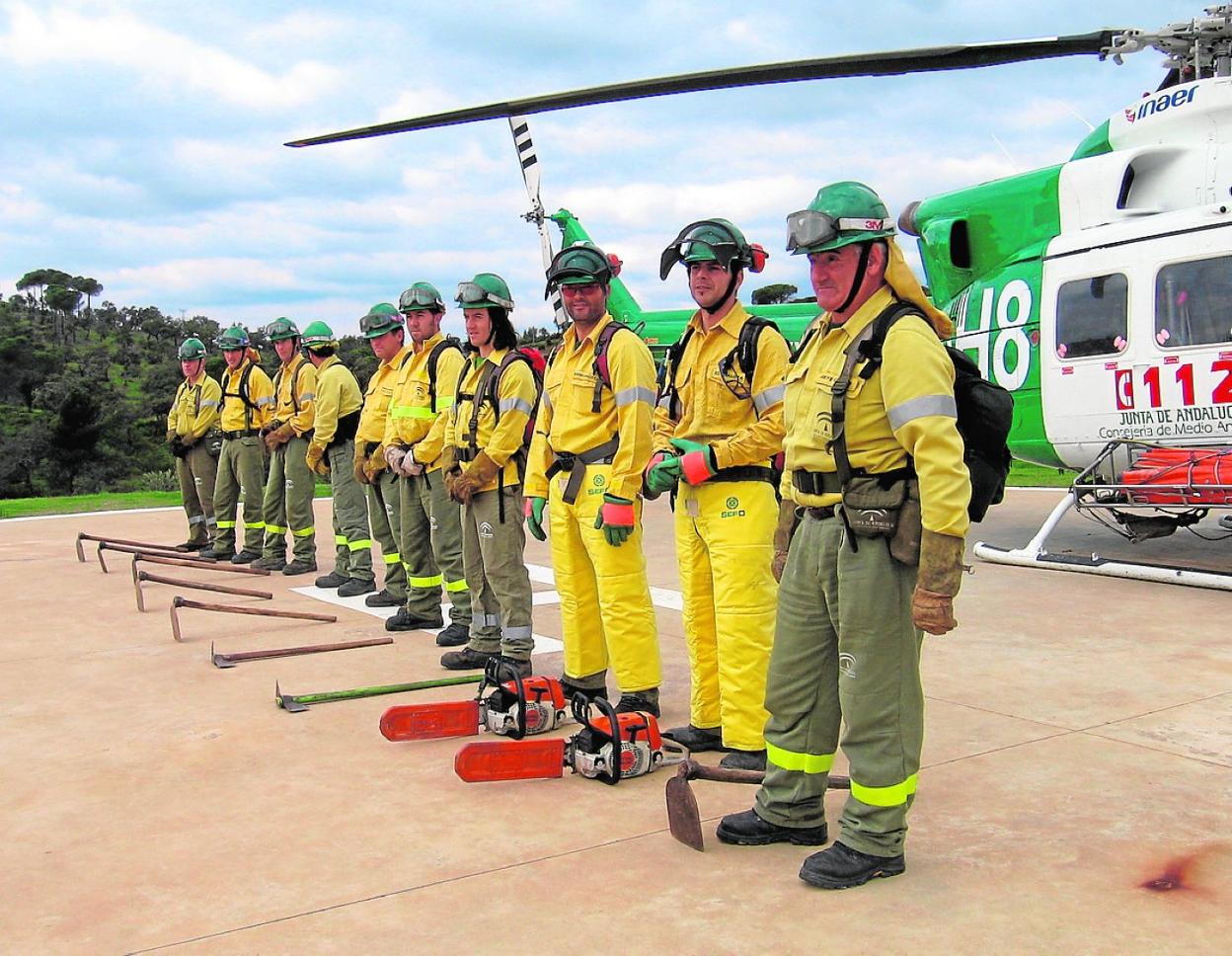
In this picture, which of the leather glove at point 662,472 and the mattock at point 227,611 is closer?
the leather glove at point 662,472

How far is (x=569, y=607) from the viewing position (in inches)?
189

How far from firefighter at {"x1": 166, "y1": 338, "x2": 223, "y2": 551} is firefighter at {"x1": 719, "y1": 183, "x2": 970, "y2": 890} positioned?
856cm

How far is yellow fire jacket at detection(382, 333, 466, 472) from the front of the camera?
671 cm

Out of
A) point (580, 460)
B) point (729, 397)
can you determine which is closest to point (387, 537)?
point (580, 460)

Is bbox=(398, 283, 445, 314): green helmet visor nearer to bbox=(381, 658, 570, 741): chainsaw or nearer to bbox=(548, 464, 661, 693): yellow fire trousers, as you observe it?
bbox=(548, 464, 661, 693): yellow fire trousers

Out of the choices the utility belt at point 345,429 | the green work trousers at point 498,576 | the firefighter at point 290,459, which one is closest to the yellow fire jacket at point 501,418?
the green work trousers at point 498,576

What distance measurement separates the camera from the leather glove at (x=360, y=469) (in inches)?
302

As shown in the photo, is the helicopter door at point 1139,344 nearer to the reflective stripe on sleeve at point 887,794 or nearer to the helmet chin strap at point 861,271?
the helmet chin strap at point 861,271

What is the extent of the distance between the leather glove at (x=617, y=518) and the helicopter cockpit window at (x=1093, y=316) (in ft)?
17.8

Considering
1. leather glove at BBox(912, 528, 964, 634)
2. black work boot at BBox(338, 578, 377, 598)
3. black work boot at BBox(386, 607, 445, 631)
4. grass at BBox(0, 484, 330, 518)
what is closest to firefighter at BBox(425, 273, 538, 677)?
black work boot at BBox(386, 607, 445, 631)

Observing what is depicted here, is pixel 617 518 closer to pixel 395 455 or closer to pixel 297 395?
pixel 395 455

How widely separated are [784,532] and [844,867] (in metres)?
1.08

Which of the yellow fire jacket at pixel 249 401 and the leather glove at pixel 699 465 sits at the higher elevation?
the yellow fire jacket at pixel 249 401

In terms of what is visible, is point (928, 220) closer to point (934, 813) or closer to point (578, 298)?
point (578, 298)
